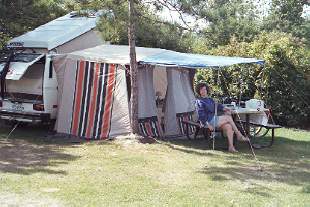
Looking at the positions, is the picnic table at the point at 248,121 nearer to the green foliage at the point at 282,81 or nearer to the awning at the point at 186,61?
the awning at the point at 186,61

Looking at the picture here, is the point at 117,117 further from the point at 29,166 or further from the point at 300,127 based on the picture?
the point at 300,127

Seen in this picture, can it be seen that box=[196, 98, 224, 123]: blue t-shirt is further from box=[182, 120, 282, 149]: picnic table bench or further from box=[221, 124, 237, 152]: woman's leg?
box=[221, 124, 237, 152]: woman's leg

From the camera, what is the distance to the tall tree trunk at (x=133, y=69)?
952cm

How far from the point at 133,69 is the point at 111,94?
78 centimetres

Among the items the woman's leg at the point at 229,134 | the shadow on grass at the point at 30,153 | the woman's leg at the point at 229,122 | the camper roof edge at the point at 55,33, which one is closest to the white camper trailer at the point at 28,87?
the shadow on grass at the point at 30,153

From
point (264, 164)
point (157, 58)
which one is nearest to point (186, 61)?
point (157, 58)

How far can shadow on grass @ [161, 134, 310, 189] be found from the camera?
23.8 ft

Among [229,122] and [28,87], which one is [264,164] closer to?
[229,122]

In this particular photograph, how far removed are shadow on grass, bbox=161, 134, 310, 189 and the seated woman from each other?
331 millimetres

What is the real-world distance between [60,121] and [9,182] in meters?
3.84

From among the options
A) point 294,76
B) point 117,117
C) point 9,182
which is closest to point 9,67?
point 117,117

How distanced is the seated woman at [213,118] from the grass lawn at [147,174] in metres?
0.34

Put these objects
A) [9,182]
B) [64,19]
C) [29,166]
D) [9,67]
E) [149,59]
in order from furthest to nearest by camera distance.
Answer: [64,19]
[9,67]
[149,59]
[29,166]
[9,182]

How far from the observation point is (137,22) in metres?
9.91
